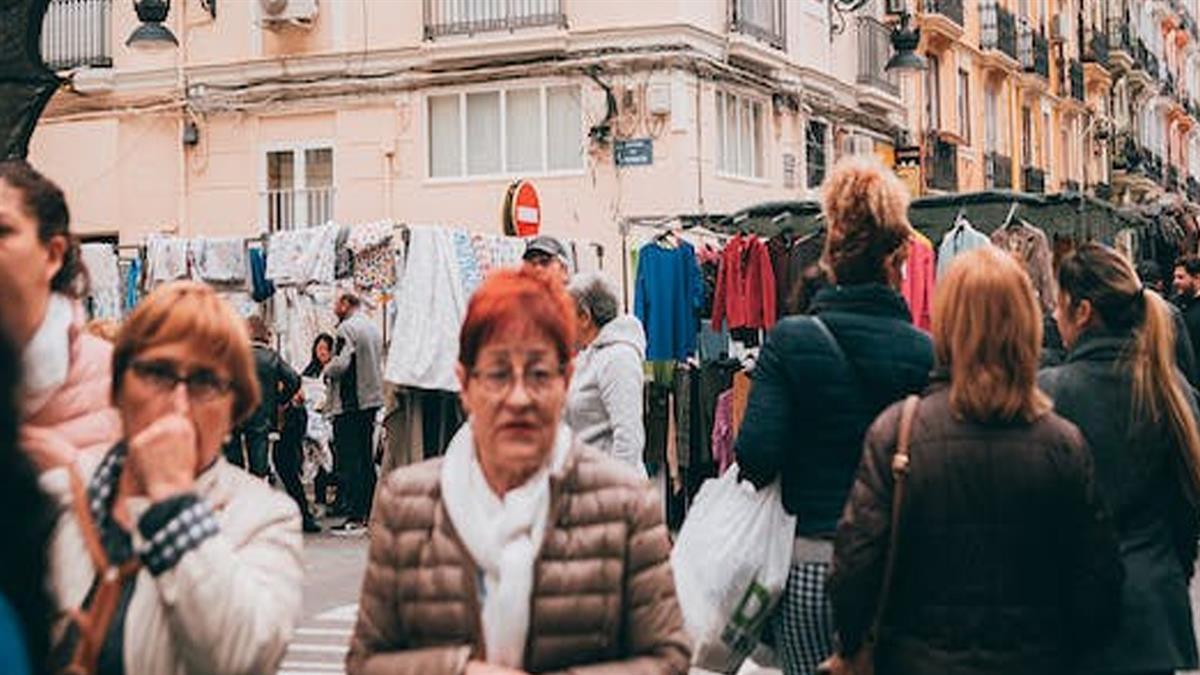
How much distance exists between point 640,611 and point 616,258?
62.7ft

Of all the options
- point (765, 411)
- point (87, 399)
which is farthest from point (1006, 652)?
point (87, 399)

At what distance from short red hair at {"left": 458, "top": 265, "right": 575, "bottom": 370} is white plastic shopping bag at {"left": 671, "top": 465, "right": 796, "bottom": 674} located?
156 cm

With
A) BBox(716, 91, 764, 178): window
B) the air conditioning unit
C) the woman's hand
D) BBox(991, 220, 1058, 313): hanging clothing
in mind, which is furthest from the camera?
the air conditioning unit

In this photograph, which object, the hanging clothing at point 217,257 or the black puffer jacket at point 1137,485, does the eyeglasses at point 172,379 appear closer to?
the black puffer jacket at point 1137,485

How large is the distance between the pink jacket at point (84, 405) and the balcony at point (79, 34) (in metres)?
23.0

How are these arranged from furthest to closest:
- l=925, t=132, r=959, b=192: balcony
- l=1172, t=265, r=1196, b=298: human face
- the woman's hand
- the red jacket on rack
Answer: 1. l=925, t=132, r=959, b=192: balcony
2. the red jacket on rack
3. l=1172, t=265, r=1196, b=298: human face
4. the woman's hand

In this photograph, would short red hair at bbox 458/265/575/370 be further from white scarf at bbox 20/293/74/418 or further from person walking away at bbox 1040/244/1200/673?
person walking away at bbox 1040/244/1200/673

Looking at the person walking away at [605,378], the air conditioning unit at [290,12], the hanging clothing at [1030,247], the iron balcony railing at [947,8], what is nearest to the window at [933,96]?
the iron balcony railing at [947,8]

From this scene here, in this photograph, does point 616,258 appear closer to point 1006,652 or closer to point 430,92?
point 430,92

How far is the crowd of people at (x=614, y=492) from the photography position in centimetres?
270

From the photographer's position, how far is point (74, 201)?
25203 millimetres

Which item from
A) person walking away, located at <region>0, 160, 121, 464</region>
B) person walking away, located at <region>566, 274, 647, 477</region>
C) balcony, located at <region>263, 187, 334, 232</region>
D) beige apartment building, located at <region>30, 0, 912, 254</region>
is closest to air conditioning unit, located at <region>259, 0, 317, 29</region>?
beige apartment building, located at <region>30, 0, 912, 254</region>

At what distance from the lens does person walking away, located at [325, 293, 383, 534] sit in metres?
14.7

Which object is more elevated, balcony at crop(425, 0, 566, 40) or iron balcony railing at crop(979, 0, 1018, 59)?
iron balcony railing at crop(979, 0, 1018, 59)
